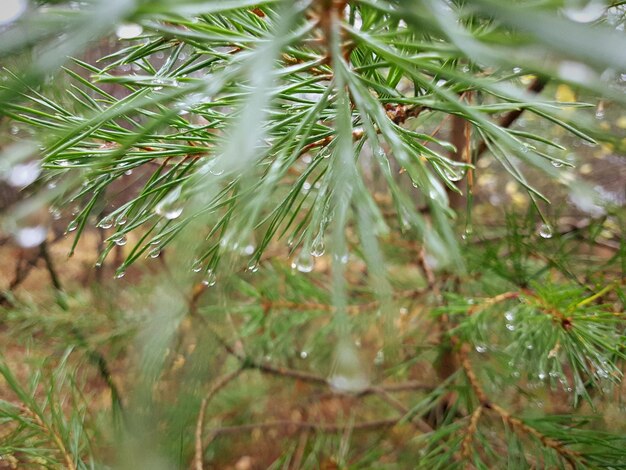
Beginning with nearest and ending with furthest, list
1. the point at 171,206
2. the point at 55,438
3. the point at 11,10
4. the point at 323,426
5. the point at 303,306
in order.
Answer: the point at 11,10
the point at 171,206
the point at 55,438
the point at 303,306
the point at 323,426

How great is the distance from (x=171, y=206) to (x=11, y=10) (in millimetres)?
116

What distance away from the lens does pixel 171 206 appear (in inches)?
9.6

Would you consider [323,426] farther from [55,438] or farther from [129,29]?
[129,29]

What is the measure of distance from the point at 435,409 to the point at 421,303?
0.19 meters

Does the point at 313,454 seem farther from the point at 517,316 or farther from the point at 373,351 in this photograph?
the point at 517,316

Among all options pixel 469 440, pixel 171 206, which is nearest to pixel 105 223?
pixel 171 206

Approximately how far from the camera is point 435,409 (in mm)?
817

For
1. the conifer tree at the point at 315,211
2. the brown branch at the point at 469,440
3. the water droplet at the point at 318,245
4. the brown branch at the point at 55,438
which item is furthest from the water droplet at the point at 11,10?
the brown branch at the point at 469,440

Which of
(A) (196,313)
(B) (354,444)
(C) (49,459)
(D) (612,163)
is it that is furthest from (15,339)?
(D) (612,163)

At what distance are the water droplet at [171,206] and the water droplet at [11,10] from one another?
0.08 meters

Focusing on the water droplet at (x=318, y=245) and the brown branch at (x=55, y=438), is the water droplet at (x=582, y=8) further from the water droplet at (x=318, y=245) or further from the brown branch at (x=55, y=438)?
the brown branch at (x=55, y=438)

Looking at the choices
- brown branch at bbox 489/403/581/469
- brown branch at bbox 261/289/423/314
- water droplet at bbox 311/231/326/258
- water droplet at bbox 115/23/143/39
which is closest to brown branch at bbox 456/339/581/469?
brown branch at bbox 489/403/581/469

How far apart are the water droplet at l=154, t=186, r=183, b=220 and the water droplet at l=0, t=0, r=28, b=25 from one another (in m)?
0.08

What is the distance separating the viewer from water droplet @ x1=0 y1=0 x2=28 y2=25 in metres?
0.14
